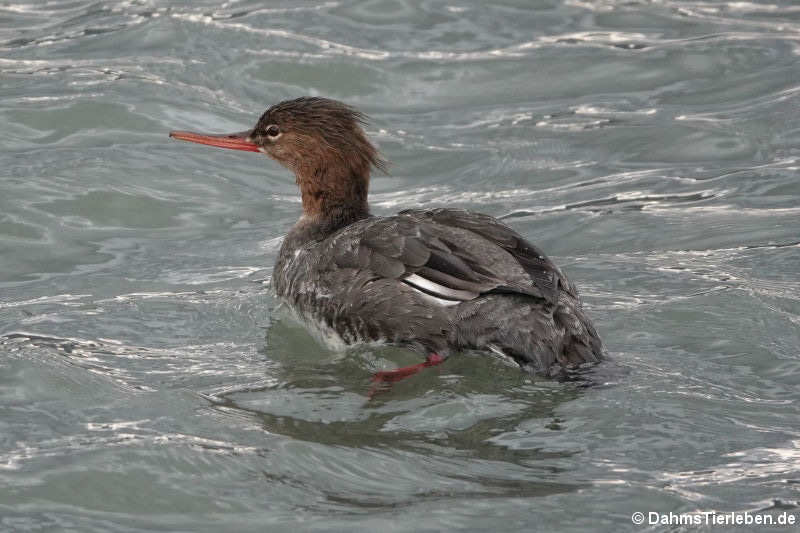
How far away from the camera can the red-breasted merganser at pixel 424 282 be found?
7.05 m

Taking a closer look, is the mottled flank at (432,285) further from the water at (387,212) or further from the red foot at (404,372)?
the water at (387,212)

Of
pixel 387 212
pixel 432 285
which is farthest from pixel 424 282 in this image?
pixel 387 212

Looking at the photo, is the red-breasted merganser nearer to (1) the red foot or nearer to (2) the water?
(1) the red foot

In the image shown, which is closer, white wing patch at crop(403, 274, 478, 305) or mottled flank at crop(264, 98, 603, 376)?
mottled flank at crop(264, 98, 603, 376)

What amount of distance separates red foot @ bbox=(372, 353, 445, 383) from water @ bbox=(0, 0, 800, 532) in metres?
0.06

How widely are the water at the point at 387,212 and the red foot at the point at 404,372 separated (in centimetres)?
6

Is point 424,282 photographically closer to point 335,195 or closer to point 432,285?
point 432,285

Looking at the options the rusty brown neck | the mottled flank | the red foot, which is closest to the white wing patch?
the mottled flank

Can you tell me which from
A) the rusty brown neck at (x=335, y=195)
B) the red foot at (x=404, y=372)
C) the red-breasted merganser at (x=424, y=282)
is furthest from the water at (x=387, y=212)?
the rusty brown neck at (x=335, y=195)

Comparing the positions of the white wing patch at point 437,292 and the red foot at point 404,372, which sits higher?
the white wing patch at point 437,292

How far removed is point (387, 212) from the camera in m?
10.4

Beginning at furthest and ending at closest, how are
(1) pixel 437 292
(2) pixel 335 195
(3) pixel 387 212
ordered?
(3) pixel 387 212 → (2) pixel 335 195 → (1) pixel 437 292

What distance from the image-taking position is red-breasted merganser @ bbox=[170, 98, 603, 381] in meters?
7.05

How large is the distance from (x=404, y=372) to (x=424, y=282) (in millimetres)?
499
